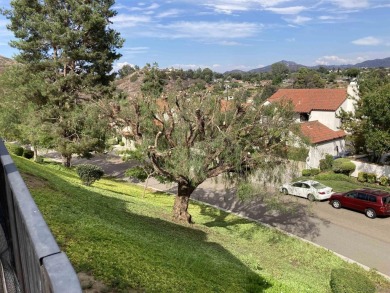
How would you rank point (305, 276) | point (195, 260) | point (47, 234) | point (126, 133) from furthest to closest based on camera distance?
point (126, 133), point (305, 276), point (195, 260), point (47, 234)

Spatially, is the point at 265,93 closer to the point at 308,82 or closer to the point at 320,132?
the point at 320,132

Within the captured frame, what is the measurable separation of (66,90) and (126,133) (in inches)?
587

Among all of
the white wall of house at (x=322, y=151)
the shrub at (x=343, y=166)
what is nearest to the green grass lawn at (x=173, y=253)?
the shrub at (x=343, y=166)

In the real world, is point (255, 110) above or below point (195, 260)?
above

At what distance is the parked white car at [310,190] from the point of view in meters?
24.4

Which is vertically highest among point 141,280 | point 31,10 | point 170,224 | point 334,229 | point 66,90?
point 31,10

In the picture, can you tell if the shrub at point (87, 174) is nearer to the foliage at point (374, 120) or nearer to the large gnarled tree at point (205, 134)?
the large gnarled tree at point (205, 134)

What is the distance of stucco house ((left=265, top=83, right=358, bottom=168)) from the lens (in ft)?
116

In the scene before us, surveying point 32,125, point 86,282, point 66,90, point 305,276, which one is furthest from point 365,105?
point 86,282

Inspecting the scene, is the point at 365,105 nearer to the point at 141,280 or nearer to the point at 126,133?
the point at 126,133

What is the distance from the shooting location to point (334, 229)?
19.6 m

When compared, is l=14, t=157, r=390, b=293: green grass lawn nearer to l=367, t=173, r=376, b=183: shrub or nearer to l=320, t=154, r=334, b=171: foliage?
l=367, t=173, r=376, b=183: shrub

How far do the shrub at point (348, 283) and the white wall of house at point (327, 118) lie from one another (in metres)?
31.0

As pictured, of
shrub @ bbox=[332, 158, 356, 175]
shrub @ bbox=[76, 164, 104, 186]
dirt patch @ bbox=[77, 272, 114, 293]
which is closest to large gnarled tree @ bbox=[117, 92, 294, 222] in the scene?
shrub @ bbox=[76, 164, 104, 186]
